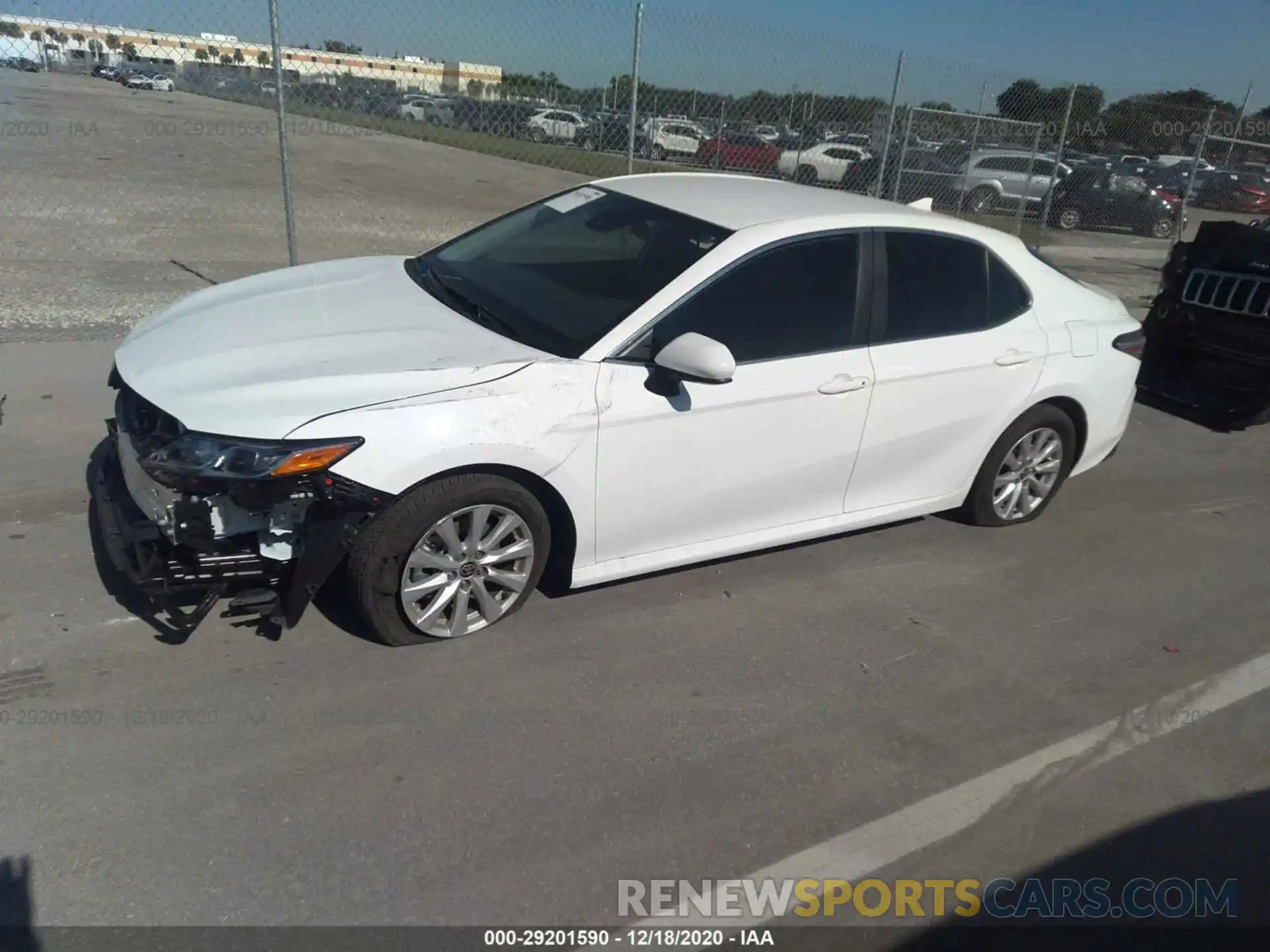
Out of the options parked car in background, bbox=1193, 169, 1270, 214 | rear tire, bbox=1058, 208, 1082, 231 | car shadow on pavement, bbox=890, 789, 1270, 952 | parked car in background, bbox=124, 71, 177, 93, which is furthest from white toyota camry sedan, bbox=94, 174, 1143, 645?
parked car in background, bbox=124, 71, 177, 93

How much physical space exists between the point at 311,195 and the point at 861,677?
14.3 metres

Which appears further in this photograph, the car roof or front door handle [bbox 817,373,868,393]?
the car roof

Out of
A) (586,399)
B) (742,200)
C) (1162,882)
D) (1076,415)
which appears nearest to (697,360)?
(586,399)

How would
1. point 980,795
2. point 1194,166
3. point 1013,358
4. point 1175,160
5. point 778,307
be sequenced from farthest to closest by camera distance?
point 1175,160, point 1194,166, point 1013,358, point 778,307, point 980,795

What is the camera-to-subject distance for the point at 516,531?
3.68 m

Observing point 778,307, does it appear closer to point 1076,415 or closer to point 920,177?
point 1076,415

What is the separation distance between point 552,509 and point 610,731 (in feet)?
2.89

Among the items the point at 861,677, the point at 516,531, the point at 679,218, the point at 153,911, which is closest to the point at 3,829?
the point at 153,911

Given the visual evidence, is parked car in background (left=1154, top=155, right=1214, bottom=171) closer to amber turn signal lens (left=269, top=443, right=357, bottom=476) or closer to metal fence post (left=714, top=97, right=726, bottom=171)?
metal fence post (left=714, top=97, right=726, bottom=171)

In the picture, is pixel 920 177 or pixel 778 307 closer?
pixel 778 307

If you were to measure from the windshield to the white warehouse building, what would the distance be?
4.45 metres

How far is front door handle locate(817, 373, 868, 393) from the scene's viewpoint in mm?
4172

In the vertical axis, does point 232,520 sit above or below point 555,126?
below

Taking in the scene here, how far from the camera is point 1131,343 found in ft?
17.5
